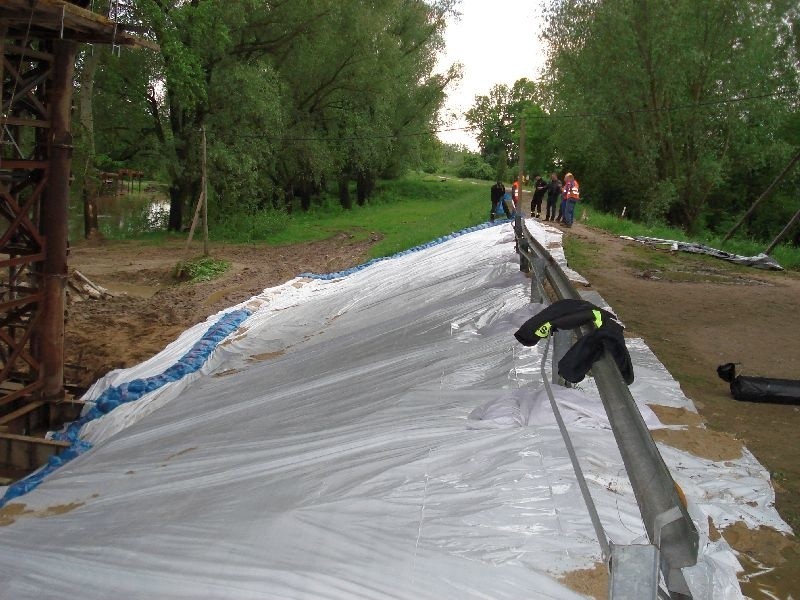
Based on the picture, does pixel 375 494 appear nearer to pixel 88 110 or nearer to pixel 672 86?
pixel 88 110

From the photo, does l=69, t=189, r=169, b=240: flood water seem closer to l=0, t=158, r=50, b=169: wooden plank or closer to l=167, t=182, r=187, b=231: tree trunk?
l=167, t=182, r=187, b=231: tree trunk

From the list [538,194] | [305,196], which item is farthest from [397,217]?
[538,194]

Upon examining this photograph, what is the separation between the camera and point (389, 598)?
2701 mm

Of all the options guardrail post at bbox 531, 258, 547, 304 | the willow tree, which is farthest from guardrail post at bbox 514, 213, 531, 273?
the willow tree

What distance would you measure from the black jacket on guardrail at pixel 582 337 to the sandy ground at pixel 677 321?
Answer: 108 cm

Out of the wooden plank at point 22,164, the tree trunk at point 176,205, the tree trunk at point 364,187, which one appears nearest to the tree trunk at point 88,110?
the tree trunk at point 176,205

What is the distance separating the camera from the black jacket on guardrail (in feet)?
9.56

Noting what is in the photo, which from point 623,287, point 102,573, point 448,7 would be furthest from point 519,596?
point 448,7

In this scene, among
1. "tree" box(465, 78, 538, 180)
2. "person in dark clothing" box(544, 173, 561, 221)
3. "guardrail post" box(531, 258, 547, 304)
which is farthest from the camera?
"tree" box(465, 78, 538, 180)

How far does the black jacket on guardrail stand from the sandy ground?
1.08 metres

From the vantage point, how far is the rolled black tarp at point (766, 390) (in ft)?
19.3

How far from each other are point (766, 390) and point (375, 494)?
389cm

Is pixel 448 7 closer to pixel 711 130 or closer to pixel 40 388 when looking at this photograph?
pixel 711 130

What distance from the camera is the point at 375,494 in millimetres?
3457
